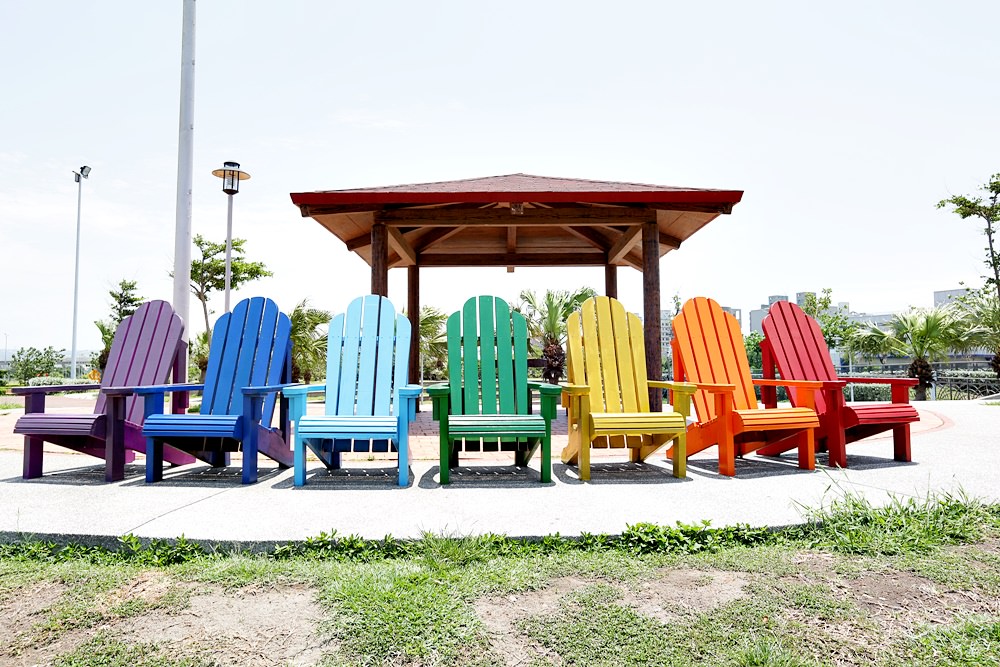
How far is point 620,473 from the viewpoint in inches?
171

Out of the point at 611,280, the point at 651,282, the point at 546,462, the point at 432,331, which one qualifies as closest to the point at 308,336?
the point at 432,331

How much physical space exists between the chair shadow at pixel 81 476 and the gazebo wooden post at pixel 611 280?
7625 millimetres

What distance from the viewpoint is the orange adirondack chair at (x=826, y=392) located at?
4.57 metres

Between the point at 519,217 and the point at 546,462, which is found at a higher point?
the point at 519,217

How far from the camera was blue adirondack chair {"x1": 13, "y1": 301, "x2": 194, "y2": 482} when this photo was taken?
4.05 metres

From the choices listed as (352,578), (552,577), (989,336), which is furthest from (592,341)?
(989,336)

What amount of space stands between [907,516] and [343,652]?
274 cm

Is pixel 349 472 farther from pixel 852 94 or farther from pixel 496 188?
pixel 852 94

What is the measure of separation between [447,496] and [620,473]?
1.52m

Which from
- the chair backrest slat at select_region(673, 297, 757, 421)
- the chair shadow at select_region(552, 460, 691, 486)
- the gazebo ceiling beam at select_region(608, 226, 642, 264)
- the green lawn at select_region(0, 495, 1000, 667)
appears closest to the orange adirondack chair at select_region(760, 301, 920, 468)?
the chair backrest slat at select_region(673, 297, 757, 421)

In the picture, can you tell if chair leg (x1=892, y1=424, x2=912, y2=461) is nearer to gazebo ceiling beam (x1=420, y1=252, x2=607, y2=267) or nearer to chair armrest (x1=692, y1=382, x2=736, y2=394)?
chair armrest (x1=692, y1=382, x2=736, y2=394)

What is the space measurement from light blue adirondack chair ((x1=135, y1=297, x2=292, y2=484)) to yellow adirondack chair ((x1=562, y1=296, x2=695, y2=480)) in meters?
2.20

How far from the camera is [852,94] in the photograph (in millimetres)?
7809

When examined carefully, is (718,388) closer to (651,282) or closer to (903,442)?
(903,442)
